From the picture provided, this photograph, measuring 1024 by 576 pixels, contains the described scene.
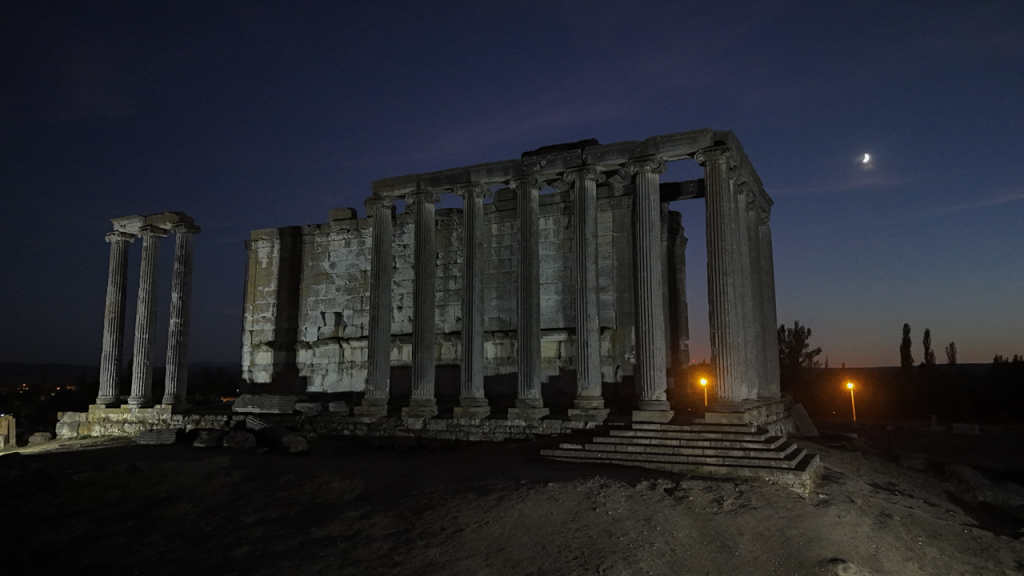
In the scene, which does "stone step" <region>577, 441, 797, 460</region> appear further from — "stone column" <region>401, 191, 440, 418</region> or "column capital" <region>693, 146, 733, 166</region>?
"column capital" <region>693, 146, 733, 166</region>

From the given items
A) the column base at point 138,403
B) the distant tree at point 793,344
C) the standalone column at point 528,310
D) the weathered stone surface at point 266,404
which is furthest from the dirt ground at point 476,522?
the distant tree at point 793,344

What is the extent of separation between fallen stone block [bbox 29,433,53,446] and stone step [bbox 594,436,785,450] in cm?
2059

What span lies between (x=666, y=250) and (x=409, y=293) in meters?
9.23

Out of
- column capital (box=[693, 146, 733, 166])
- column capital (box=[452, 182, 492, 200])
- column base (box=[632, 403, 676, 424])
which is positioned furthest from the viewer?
column capital (box=[452, 182, 492, 200])

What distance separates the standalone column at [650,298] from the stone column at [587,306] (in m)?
1.30

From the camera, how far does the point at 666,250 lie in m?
21.5

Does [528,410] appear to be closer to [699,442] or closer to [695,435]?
[695,435]

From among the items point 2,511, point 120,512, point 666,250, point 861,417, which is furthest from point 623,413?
point 861,417

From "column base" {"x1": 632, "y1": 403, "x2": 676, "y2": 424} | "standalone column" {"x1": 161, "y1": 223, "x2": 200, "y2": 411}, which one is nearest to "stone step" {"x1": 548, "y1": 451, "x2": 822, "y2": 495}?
"column base" {"x1": 632, "y1": 403, "x2": 676, "y2": 424}

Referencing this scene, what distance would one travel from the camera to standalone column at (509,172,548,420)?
17.8 m

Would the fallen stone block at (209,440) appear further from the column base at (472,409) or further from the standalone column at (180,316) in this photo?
the column base at (472,409)

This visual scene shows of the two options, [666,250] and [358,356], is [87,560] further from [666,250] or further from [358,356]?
[666,250]

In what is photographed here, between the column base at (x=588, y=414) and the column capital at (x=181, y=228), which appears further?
the column capital at (x=181, y=228)

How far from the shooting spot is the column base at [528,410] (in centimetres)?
1756
